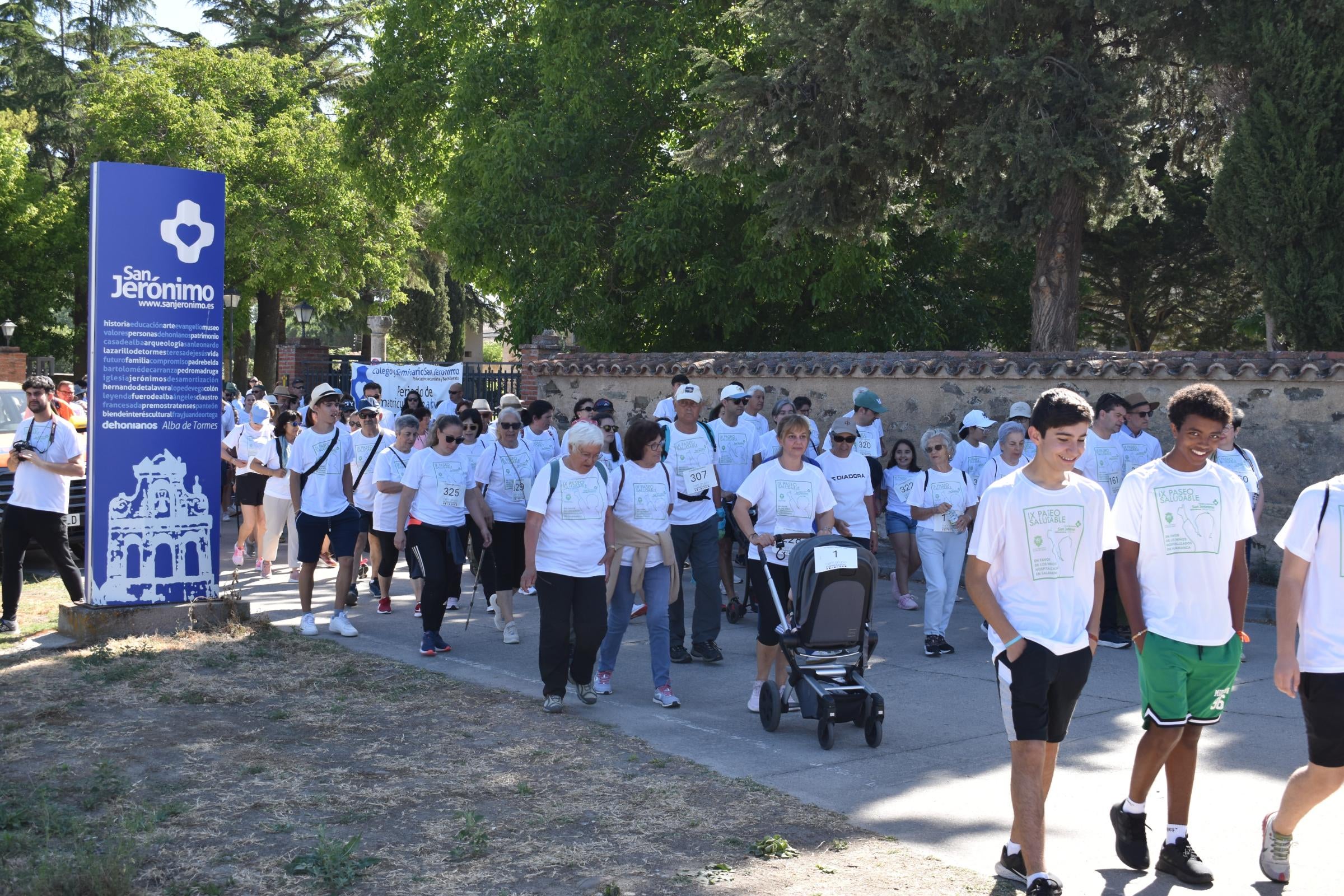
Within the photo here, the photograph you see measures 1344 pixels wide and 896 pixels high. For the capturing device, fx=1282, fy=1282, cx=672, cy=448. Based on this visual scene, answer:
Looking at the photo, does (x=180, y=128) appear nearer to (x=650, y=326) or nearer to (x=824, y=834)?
(x=650, y=326)

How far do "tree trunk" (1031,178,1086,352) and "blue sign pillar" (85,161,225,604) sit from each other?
448 inches

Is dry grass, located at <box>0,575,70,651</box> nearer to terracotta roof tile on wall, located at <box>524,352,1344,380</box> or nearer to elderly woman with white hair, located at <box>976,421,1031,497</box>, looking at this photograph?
elderly woman with white hair, located at <box>976,421,1031,497</box>

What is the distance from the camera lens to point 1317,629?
4.65 m

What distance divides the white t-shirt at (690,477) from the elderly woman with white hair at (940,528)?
1.73m

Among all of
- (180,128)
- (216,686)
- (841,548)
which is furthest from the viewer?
(180,128)

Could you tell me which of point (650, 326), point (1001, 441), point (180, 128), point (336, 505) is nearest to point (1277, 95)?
point (1001, 441)

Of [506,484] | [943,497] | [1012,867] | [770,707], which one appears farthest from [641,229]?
[1012,867]

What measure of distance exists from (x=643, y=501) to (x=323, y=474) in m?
3.03

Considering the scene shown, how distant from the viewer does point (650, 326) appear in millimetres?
23141

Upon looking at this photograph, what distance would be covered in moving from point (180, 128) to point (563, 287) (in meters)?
18.7

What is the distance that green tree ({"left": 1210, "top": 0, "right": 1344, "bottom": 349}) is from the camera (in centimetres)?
1549

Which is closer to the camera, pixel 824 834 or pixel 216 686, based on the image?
pixel 824 834

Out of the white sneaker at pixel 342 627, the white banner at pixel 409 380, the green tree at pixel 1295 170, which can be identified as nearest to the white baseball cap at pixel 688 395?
the white sneaker at pixel 342 627

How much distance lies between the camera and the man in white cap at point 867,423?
11.3 metres
